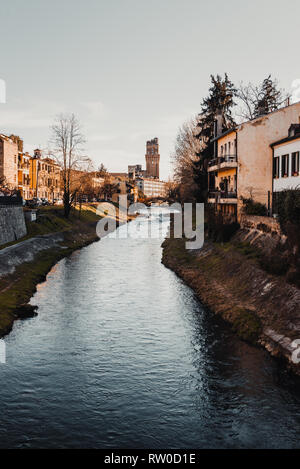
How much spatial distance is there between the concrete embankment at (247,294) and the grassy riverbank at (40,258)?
432 inches

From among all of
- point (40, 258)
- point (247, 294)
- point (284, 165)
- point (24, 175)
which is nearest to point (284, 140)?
point (284, 165)

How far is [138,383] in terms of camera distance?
15984mm

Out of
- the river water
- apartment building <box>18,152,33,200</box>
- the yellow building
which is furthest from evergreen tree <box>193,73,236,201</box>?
apartment building <box>18,152,33,200</box>

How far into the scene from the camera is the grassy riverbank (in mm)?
25331

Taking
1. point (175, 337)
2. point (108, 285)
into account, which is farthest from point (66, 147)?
point (175, 337)

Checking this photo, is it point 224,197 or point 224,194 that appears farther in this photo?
point 224,194

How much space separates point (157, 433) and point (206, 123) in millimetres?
53738

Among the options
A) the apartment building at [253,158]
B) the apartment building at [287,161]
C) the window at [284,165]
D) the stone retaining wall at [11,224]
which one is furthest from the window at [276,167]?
the stone retaining wall at [11,224]

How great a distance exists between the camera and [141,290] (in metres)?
31.3

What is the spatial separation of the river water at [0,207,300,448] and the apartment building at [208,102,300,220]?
16216 millimetres

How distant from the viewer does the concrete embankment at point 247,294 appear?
1944 cm

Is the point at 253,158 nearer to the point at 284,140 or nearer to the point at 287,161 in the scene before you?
the point at 284,140

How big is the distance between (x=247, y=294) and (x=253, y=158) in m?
18.1

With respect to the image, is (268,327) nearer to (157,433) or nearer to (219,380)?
(219,380)
